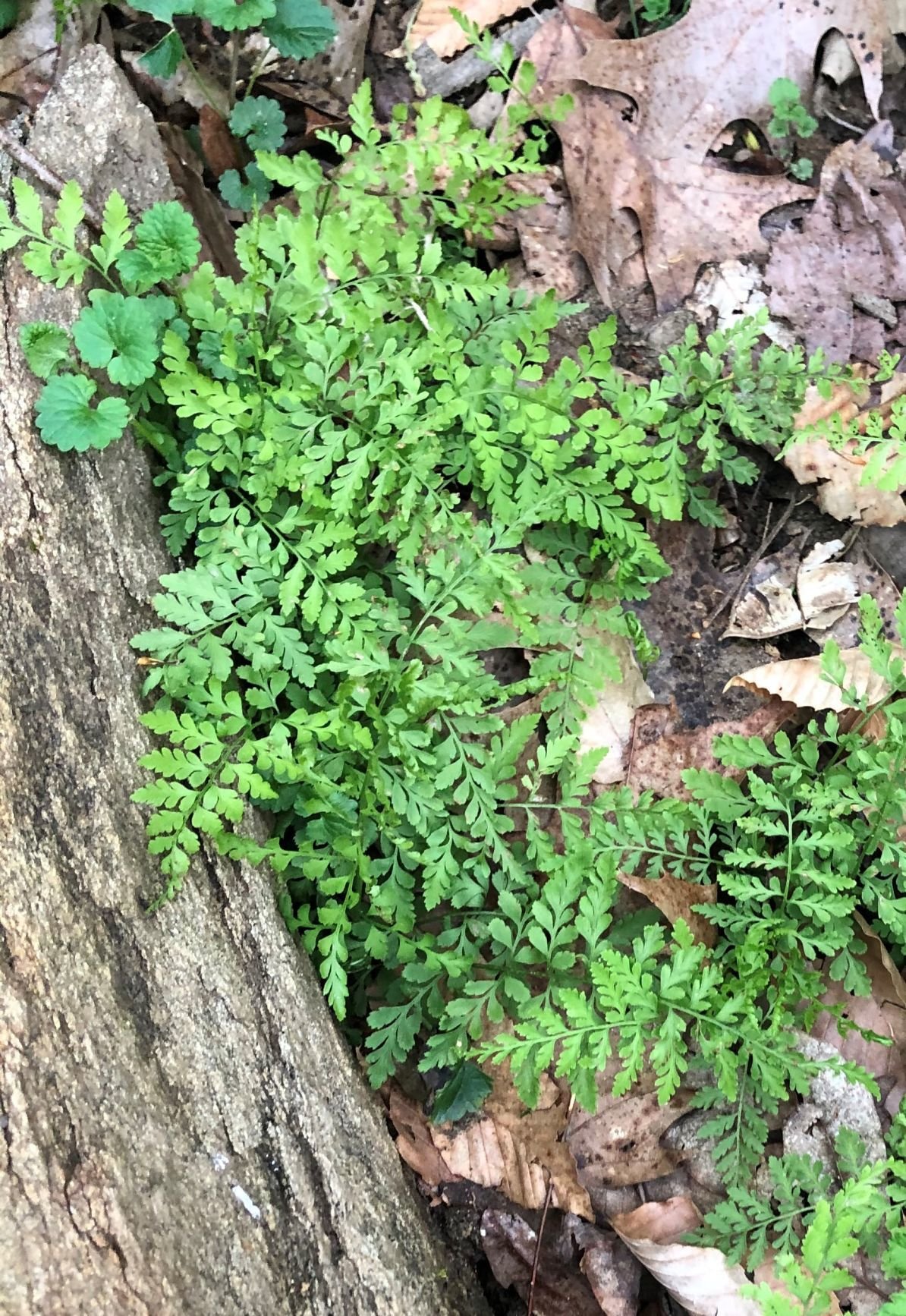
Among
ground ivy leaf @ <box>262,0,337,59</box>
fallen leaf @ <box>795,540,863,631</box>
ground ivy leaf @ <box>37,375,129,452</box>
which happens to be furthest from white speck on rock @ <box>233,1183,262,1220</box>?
ground ivy leaf @ <box>262,0,337,59</box>

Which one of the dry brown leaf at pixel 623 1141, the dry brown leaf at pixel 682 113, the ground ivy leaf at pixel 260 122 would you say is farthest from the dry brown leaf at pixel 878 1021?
the ground ivy leaf at pixel 260 122

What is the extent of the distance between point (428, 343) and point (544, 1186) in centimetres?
241

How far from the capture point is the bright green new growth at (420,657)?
7.93 feet

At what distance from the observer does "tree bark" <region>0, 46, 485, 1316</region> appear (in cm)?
170

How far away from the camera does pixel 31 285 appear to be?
2.57 metres

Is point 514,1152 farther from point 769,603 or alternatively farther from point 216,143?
point 216,143

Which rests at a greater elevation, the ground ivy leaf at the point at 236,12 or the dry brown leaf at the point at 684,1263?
the ground ivy leaf at the point at 236,12

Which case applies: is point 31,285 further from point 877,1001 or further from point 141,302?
point 877,1001

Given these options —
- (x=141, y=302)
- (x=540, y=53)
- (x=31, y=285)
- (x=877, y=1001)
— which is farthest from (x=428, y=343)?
(x=877, y=1001)

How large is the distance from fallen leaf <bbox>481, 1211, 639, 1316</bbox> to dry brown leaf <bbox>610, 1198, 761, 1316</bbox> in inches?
2.9

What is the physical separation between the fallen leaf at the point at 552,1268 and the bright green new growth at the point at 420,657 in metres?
0.38

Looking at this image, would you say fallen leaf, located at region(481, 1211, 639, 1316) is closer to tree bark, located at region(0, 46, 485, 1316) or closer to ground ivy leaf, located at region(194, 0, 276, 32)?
tree bark, located at region(0, 46, 485, 1316)

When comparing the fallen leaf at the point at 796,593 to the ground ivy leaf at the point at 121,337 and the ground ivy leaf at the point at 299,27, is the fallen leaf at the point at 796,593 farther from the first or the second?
the ground ivy leaf at the point at 299,27

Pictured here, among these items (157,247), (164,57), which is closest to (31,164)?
(157,247)
